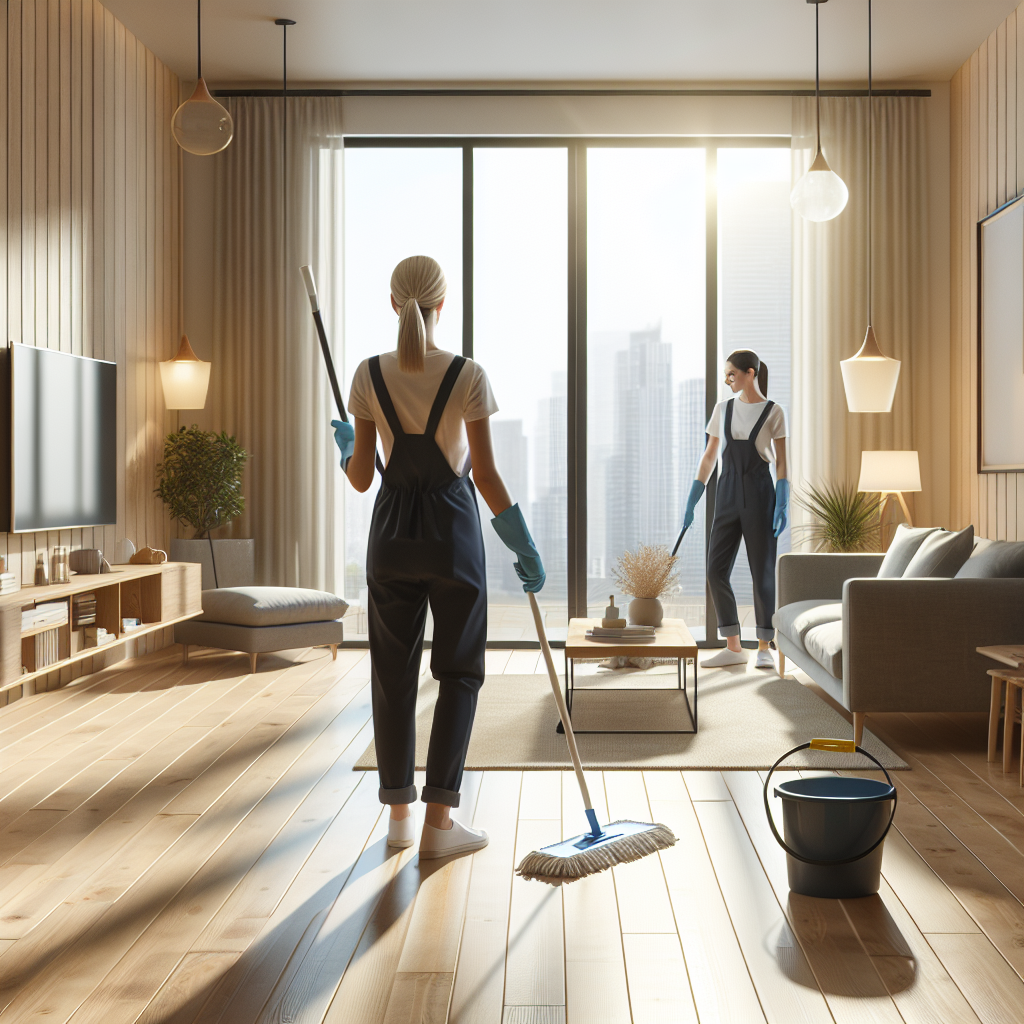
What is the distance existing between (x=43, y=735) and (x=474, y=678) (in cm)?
207

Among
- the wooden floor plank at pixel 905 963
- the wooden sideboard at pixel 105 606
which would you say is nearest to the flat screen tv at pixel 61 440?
the wooden sideboard at pixel 105 606

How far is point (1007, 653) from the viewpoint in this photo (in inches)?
125

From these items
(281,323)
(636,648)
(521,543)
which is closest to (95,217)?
(281,323)

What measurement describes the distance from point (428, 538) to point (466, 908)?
835 mm

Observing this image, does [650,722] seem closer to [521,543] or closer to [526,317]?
[521,543]

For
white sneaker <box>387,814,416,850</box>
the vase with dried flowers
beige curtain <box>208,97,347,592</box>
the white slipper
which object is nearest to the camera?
white sneaker <box>387,814,416,850</box>

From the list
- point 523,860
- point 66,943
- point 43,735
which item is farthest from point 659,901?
point 43,735

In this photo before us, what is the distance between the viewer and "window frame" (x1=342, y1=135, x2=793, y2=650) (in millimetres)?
5965

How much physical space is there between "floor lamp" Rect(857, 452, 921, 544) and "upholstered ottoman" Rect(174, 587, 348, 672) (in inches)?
112

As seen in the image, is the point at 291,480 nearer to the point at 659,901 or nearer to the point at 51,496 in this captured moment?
the point at 51,496

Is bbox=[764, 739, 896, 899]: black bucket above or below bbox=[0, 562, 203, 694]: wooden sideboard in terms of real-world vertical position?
below

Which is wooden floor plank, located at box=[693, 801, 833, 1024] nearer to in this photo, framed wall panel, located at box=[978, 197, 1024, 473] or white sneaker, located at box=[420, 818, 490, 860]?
white sneaker, located at box=[420, 818, 490, 860]

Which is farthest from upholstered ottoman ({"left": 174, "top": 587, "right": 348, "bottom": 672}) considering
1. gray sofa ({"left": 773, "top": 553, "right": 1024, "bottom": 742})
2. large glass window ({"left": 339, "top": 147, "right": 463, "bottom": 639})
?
gray sofa ({"left": 773, "top": 553, "right": 1024, "bottom": 742})

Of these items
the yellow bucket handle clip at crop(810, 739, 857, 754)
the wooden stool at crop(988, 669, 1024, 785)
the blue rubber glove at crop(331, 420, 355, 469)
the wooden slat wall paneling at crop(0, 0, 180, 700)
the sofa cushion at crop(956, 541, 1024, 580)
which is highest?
the wooden slat wall paneling at crop(0, 0, 180, 700)
